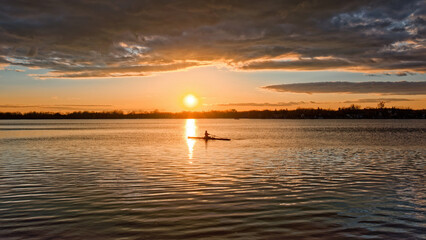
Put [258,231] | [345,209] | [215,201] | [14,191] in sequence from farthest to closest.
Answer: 1. [14,191]
2. [215,201]
3. [345,209]
4. [258,231]

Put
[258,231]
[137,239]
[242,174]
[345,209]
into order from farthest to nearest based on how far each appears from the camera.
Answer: [242,174] → [345,209] → [258,231] → [137,239]

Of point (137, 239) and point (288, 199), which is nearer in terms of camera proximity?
point (137, 239)


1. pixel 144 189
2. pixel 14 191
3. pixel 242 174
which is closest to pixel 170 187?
pixel 144 189

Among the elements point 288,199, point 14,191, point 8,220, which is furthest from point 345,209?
point 14,191

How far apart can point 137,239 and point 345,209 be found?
903 cm

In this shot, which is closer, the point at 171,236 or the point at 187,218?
the point at 171,236

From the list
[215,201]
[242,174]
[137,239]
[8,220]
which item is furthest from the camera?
[242,174]

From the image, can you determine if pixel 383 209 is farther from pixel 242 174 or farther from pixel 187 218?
pixel 242 174

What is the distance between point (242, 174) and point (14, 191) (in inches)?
556

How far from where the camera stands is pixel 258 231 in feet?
40.0

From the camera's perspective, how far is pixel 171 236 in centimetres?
1168

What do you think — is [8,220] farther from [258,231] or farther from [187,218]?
[258,231]

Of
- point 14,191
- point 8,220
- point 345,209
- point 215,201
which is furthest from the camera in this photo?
point 14,191

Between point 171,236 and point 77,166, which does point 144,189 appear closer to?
point 171,236
